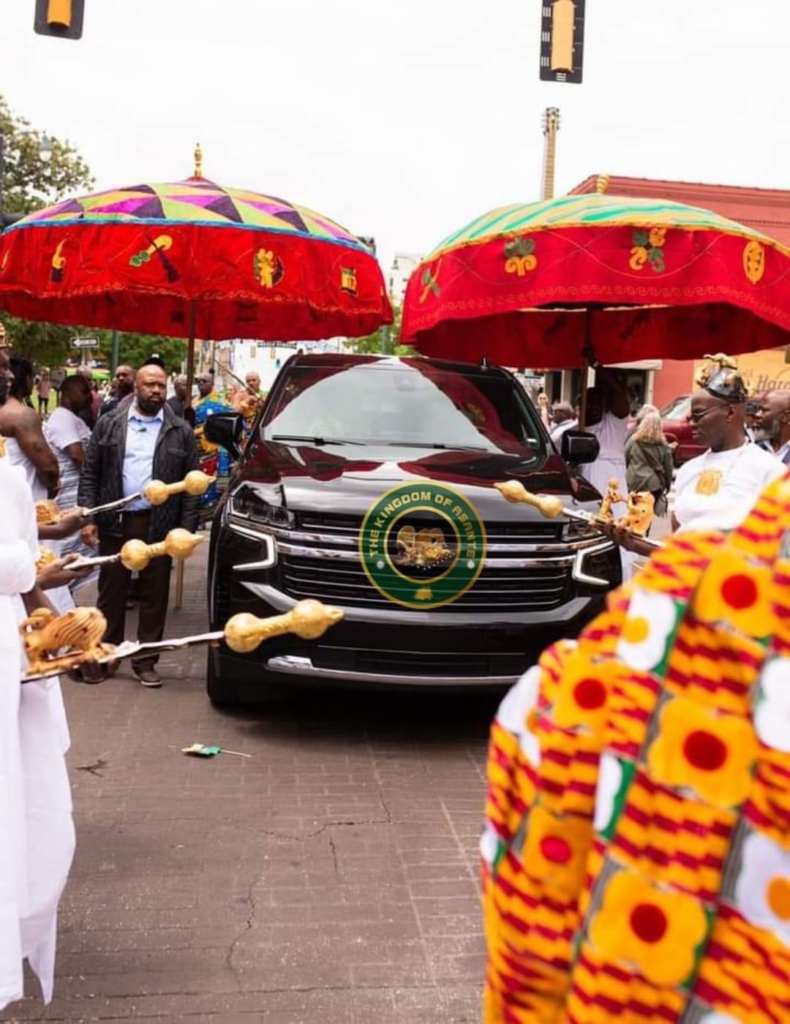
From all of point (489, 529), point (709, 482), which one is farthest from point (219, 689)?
point (709, 482)

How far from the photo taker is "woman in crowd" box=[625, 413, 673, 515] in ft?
36.5

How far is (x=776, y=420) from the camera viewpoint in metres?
6.85

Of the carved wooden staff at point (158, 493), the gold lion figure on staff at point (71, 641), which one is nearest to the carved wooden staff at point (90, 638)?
the gold lion figure on staff at point (71, 641)

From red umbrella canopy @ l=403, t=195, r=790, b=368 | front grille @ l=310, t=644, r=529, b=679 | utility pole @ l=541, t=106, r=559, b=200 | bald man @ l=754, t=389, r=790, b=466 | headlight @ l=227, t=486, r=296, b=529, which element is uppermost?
utility pole @ l=541, t=106, r=559, b=200

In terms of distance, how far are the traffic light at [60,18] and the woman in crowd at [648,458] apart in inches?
270

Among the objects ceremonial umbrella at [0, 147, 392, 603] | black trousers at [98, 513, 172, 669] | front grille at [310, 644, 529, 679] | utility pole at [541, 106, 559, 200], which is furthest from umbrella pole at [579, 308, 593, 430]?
utility pole at [541, 106, 559, 200]

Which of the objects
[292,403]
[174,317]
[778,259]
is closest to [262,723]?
[292,403]

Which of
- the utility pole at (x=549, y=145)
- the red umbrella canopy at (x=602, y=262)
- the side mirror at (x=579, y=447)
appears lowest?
the side mirror at (x=579, y=447)

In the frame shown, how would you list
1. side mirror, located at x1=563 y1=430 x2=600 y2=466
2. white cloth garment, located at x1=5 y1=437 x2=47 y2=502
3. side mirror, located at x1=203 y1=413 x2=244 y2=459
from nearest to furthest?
white cloth garment, located at x1=5 y1=437 x2=47 y2=502 < side mirror, located at x1=563 y1=430 x2=600 y2=466 < side mirror, located at x1=203 y1=413 x2=244 y2=459

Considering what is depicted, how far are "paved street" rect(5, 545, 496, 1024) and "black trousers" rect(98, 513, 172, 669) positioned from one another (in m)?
0.56

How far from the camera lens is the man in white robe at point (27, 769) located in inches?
97.0

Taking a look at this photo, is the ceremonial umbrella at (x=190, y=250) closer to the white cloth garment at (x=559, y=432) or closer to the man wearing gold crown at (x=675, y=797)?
the white cloth garment at (x=559, y=432)

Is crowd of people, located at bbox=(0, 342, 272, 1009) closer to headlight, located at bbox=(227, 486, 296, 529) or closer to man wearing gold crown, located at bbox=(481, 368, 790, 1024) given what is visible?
headlight, located at bbox=(227, 486, 296, 529)

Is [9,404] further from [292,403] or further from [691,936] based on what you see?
[691,936]
